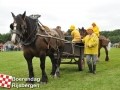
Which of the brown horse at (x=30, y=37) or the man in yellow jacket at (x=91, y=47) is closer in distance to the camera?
the brown horse at (x=30, y=37)

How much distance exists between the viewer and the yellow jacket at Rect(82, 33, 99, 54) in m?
16.1

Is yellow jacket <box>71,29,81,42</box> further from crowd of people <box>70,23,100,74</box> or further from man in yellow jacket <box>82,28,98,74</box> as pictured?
man in yellow jacket <box>82,28,98,74</box>

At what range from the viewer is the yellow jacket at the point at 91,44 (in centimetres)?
1612

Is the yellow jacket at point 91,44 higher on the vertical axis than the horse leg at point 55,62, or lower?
higher

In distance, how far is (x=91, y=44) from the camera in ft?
52.8

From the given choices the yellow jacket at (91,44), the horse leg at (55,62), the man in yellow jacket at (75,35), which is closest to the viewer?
the horse leg at (55,62)

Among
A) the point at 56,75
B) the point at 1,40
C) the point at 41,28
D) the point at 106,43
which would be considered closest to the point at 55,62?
the point at 56,75

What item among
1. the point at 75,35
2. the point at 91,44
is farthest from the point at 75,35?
the point at 91,44

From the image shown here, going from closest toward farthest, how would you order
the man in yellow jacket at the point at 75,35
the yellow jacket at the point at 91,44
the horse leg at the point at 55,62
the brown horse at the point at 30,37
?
1. the brown horse at the point at 30,37
2. the horse leg at the point at 55,62
3. the yellow jacket at the point at 91,44
4. the man in yellow jacket at the point at 75,35

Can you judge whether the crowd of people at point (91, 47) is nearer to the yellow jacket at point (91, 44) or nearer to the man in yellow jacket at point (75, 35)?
the yellow jacket at point (91, 44)

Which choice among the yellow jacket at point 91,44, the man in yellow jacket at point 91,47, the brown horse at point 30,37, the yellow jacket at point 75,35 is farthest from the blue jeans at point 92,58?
the brown horse at point 30,37

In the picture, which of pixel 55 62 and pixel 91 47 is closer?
pixel 55 62

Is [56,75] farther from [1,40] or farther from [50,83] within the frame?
[1,40]

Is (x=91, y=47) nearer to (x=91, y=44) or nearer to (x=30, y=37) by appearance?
(x=91, y=44)
